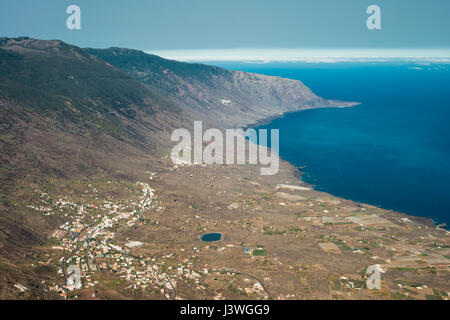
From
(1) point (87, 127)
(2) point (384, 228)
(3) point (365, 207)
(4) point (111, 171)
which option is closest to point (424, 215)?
(3) point (365, 207)

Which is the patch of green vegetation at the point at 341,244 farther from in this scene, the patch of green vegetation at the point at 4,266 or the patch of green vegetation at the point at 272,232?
the patch of green vegetation at the point at 4,266

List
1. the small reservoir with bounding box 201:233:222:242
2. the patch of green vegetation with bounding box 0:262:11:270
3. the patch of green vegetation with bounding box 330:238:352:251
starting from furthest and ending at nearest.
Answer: the small reservoir with bounding box 201:233:222:242
the patch of green vegetation with bounding box 330:238:352:251
the patch of green vegetation with bounding box 0:262:11:270

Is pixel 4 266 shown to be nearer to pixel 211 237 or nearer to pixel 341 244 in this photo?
pixel 211 237

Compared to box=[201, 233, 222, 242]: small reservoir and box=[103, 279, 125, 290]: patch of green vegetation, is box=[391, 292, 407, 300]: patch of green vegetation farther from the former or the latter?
box=[103, 279, 125, 290]: patch of green vegetation

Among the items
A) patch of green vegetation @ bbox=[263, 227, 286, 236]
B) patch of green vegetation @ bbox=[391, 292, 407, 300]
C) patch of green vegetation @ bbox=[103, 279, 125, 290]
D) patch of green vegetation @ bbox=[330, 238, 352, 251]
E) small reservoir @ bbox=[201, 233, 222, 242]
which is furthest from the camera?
patch of green vegetation @ bbox=[263, 227, 286, 236]

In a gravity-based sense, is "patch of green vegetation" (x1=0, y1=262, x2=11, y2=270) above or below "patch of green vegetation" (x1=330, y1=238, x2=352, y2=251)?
above

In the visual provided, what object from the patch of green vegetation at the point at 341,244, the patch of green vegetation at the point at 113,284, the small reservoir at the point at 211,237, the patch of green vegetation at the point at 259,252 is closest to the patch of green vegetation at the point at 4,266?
the patch of green vegetation at the point at 113,284

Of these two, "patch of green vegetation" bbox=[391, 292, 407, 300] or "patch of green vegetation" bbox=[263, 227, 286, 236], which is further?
"patch of green vegetation" bbox=[263, 227, 286, 236]

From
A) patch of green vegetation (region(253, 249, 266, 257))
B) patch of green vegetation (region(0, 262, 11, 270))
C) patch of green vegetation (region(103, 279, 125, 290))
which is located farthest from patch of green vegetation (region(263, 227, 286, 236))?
patch of green vegetation (region(0, 262, 11, 270))

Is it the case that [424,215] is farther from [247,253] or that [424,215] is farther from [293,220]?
[247,253]
